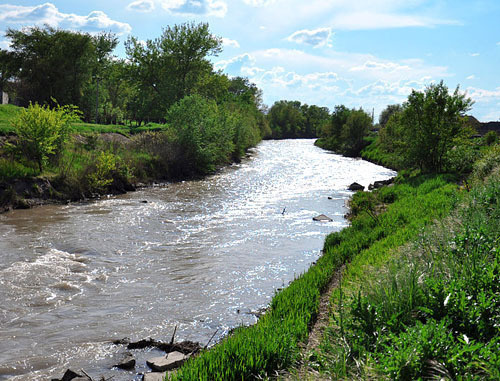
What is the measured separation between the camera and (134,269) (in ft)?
41.4

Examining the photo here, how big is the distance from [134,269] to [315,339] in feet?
24.7

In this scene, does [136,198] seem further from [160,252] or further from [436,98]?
[436,98]

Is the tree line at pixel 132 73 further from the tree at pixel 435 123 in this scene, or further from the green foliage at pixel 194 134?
the tree at pixel 435 123

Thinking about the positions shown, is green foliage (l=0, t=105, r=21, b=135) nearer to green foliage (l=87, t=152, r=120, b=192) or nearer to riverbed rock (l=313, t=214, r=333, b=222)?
green foliage (l=87, t=152, r=120, b=192)

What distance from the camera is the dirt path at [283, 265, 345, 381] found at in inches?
199

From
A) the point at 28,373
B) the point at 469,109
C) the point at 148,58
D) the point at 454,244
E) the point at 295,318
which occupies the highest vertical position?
the point at 148,58

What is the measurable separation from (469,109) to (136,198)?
22.4m

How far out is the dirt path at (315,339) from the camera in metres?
5.06

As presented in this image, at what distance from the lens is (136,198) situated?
2517 centimetres

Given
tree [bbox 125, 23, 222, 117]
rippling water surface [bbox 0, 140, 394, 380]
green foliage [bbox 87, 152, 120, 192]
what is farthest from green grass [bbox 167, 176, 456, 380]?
tree [bbox 125, 23, 222, 117]

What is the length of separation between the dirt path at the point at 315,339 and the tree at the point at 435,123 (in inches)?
787

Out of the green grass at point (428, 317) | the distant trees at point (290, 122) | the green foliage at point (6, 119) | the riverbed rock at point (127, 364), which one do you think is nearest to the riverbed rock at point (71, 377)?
the riverbed rock at point (127, 364)

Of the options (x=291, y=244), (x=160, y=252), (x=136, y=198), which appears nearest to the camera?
(x=160, y=252)

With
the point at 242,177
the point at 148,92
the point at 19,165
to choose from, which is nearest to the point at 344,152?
the point at 148,92
